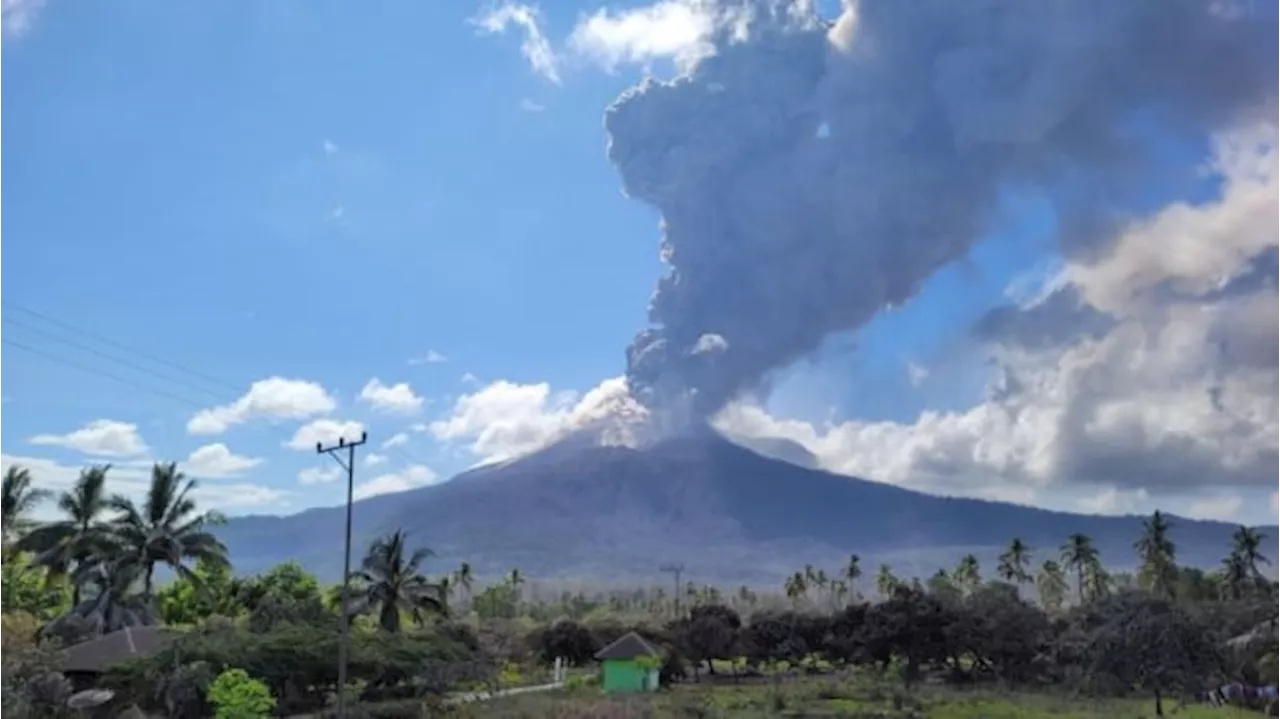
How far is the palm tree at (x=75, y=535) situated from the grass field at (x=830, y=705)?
596 inches

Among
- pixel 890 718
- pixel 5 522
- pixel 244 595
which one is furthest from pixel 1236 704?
pixel 5 522

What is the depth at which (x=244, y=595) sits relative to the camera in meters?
55.1

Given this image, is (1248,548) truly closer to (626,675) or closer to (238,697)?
(626,675)

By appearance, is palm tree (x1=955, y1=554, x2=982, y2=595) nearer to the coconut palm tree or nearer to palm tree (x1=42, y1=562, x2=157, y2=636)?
the coconut palm tree

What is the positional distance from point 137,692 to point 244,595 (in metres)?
20.5

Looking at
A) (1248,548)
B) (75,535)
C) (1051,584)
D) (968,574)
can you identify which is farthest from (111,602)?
(1051,584)

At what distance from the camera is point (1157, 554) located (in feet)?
253

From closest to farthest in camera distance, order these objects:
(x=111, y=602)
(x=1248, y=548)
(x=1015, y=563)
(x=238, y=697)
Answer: (x=238, y=697)
(x=111, y=602)
(x=1248, y=548)
(x=1015, y=563)

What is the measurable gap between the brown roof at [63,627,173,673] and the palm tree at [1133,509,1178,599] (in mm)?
57402

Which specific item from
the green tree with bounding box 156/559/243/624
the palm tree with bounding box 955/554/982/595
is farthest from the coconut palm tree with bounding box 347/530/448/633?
the palm tree with bounding box 955/554/982/595

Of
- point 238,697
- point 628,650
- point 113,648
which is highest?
point 113,648

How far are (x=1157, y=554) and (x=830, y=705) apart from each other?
138 ft

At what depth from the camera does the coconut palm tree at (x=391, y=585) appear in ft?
169

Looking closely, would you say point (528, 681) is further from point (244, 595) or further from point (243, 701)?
point (243, 701)
